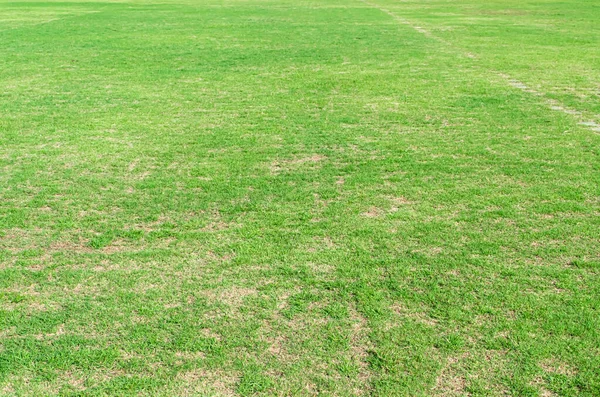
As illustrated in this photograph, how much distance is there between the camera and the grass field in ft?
10.7

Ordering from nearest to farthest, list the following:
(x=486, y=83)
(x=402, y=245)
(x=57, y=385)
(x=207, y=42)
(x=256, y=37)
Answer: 1. (x=57, y=385)
2. (x=402, y=245)
3. (x=486, y=83)
4. (x=207, y=42)
5. (x=256, y=37)

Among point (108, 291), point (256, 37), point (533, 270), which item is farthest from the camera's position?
point (256, 37)

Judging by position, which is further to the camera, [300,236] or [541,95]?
[541,95]

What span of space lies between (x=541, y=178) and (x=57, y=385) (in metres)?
4.66

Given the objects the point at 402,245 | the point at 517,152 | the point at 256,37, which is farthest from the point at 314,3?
the point at 402,245

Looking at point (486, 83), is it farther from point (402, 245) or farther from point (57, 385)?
point (57, 385)

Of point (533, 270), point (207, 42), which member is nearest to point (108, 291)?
point (533, 270)

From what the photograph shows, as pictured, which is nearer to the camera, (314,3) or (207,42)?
(207,42)

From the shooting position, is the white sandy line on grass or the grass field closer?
the grass field

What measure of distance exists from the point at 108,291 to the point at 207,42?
43.5 ft

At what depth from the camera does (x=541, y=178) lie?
598 centimetres

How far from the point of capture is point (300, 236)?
474 centimetres

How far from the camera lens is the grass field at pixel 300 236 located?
327 centimetres

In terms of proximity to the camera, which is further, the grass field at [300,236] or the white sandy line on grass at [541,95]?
the white sandy line on grass at [541,95]
